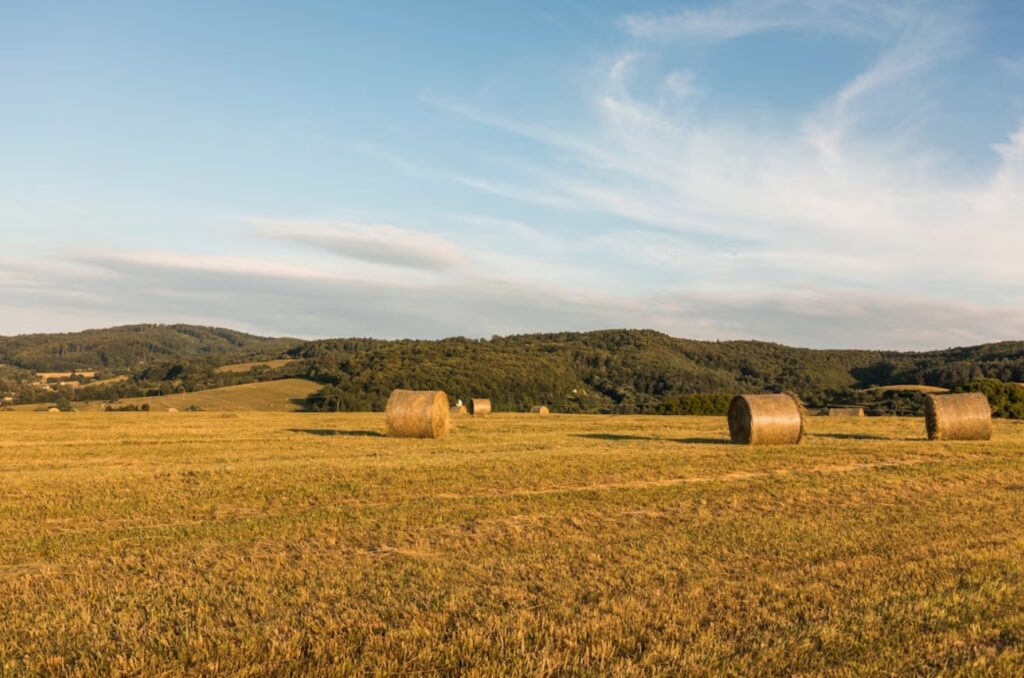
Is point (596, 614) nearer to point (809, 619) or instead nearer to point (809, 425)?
point (809, 619)

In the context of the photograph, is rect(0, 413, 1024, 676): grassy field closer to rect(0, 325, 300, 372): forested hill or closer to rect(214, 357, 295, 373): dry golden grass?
rect(214, 357, 295, 373): dry golden grass

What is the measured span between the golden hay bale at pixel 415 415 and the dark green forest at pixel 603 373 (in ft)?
103

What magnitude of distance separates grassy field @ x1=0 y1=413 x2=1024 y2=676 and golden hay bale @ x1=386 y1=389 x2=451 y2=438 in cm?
1034

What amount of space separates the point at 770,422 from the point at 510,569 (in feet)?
63.3

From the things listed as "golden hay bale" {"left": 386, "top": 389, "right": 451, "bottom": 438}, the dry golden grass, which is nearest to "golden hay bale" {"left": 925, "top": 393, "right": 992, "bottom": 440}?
"golden hay bale" {"left": 386, "top": 389, "right": 451, "bottom": 438}

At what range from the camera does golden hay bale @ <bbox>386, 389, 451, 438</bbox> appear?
29094mm

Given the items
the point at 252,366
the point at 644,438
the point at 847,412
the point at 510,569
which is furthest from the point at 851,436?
the point at 252,366

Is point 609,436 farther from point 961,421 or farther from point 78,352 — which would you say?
point 78,352

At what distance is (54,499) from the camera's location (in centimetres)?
1359

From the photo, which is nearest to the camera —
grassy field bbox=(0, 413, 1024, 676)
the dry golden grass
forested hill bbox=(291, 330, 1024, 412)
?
grassy field bbox=(0, 413, 1024, 676)

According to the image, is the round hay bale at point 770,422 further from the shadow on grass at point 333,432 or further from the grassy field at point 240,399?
the grassy field at point 240,399

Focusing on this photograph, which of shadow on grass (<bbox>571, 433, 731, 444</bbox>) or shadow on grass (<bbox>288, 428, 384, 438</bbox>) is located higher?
shadow on grass (<bbox>571, 433, 731, 444</bbox>)

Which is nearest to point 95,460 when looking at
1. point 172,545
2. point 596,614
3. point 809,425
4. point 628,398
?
point 172,545

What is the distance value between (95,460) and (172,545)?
503 inches
